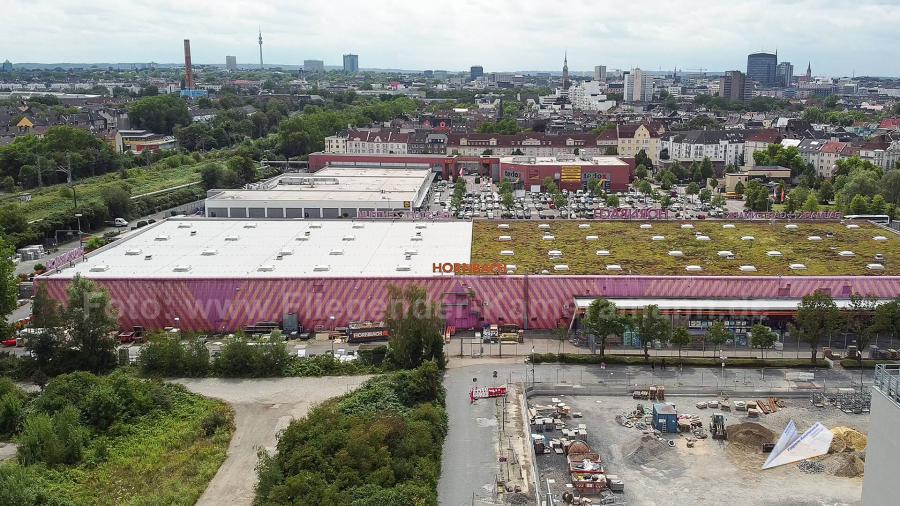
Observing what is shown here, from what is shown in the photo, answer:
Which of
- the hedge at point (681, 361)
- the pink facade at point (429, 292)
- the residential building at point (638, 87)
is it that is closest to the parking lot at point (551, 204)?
the pink facade at point (429, 292)

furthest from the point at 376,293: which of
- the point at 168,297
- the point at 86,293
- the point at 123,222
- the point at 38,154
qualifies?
the point at 38,154

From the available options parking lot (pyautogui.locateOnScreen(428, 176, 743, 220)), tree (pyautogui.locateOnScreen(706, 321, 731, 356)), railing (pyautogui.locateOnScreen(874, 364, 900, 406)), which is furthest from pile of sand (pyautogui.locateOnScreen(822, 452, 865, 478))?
parking lot (pyautogui.locateOnScreen(428, 176, 743, 220))

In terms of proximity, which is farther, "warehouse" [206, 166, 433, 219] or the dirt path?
"warehouse" [206, 166, 433, 219]

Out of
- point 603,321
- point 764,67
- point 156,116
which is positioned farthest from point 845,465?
point 764,67

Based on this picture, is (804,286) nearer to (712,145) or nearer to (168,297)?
(168,297)

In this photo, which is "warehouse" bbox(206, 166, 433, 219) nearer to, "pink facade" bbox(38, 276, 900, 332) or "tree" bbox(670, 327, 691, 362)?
"pink facade" bbox(38, 276, 900, 332)

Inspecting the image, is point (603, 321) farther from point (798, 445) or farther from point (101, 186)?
point (101, 186)
